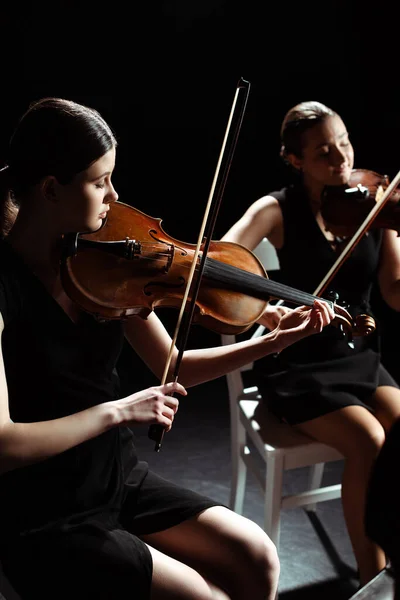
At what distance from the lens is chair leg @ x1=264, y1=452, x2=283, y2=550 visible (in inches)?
62.8

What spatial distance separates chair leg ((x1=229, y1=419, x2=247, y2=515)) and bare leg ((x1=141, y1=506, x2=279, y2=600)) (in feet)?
2.49

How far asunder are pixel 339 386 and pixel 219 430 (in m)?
0.98

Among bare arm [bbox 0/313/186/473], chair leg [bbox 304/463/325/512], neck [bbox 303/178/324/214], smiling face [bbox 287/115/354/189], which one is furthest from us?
chair leg [bbox 304/463/325/512]

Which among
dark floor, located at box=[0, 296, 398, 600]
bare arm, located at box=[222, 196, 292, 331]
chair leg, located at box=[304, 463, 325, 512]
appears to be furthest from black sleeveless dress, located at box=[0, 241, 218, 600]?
chair leg, located at box=[304, 463, 325, 512]

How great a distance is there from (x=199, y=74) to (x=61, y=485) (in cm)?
243

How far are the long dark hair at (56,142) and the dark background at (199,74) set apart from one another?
77.5 inches

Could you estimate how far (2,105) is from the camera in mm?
2887

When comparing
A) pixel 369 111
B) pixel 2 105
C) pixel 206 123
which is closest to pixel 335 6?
pixel 369 111

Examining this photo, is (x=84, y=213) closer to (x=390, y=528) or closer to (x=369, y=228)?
(x=390, y=528)

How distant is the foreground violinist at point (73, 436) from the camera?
100 cm

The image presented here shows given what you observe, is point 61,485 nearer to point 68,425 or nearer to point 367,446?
point 68,425

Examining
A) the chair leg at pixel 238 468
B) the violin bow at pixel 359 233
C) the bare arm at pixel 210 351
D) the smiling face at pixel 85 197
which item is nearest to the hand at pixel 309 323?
the bare arm at pixel 210 351

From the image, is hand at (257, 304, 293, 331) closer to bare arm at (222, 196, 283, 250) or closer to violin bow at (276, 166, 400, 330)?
violin bow at (276, 166, 400, 330)

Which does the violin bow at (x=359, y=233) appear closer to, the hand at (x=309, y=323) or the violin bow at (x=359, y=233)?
the violin bow at (x=359, y=233)
